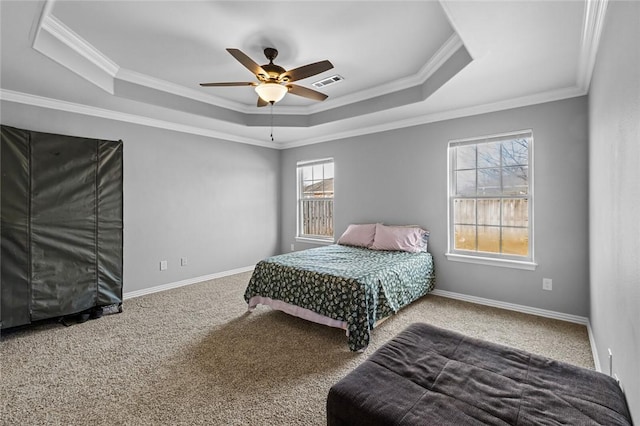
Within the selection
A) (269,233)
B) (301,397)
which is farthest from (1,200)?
(269,233)

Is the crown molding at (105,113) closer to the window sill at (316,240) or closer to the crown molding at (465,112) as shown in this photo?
the crown molding at (465,112)

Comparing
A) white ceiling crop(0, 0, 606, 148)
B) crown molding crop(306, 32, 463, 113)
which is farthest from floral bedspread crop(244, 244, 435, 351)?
crown molding crop(306, 32, 463, 113)

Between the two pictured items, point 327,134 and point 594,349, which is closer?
point 594,349

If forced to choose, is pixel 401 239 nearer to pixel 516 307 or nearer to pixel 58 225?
pixel 516 307

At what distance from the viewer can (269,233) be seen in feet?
18.8

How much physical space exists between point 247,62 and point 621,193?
242 centimetres

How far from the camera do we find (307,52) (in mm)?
2852

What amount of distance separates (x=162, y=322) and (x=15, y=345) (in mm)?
1143

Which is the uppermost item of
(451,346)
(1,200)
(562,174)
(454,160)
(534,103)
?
(534,103)

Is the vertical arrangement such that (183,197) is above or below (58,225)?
above

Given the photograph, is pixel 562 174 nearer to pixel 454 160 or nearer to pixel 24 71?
pixel 454 160

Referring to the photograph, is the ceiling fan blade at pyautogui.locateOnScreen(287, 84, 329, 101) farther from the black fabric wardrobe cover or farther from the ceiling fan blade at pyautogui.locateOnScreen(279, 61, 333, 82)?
the black fabric wardrobe cover

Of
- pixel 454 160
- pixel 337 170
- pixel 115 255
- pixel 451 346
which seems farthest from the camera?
pixel 337 170

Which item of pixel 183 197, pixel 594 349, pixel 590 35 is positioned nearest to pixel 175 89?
pixel 183 197
